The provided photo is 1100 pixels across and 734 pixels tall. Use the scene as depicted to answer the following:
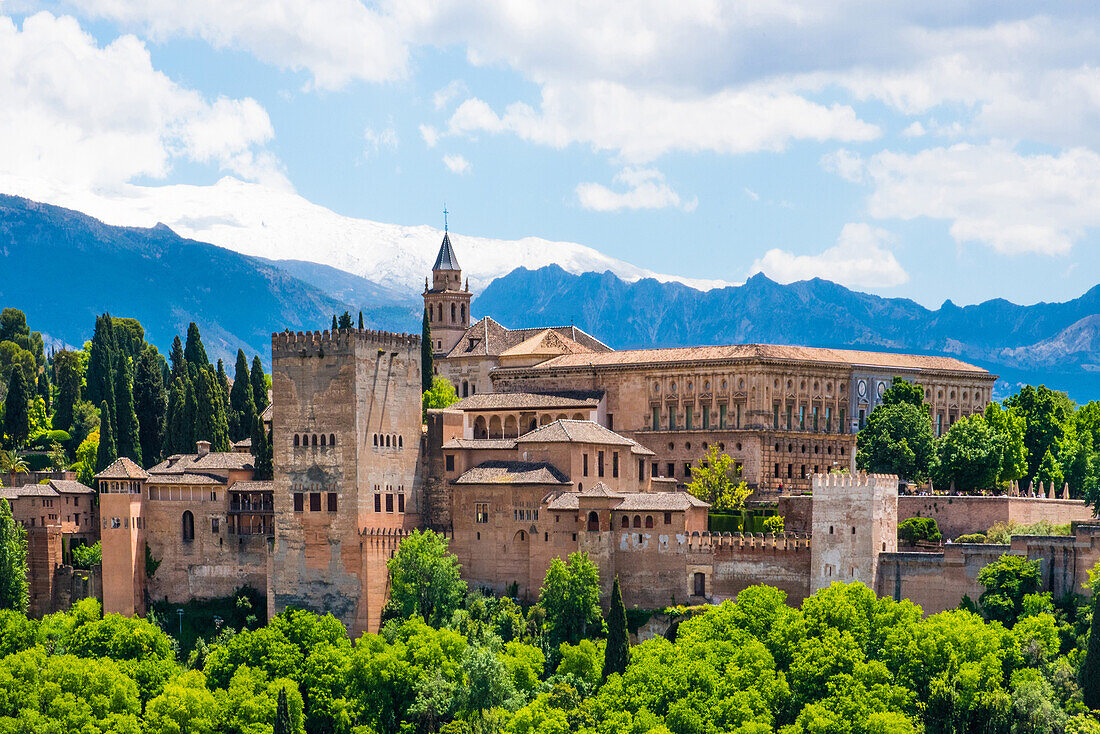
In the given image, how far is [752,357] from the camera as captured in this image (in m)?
104

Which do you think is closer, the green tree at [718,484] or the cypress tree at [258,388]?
the green tree at [718,484]

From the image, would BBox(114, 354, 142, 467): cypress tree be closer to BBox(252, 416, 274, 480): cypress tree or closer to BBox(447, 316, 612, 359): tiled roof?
BBox(252, 416, 274, 480): cypress tree

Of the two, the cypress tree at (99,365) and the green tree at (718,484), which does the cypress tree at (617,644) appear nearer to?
the green tree at (718,484)

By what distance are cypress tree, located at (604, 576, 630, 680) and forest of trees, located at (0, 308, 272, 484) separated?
1050 inches

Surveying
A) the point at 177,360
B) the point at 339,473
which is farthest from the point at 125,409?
the point at 339,473

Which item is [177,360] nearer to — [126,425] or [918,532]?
[126,425]

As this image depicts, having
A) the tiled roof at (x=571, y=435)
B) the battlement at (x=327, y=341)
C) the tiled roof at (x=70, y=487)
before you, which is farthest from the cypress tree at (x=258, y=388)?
the tiled roof at (x=571, y=435)

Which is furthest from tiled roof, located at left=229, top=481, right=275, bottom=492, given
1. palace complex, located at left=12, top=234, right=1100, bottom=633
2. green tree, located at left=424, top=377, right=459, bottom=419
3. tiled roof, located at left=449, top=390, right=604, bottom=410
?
green tree, located at left=424, top=377, right=459, bottom=419

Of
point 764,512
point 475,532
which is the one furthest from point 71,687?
point 764,512

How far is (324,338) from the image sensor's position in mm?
87562

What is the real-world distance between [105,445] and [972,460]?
179 feet

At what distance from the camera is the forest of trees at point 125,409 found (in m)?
106

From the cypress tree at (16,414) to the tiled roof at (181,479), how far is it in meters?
40.7

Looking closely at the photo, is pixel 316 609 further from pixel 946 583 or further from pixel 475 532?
pixel 946 583
